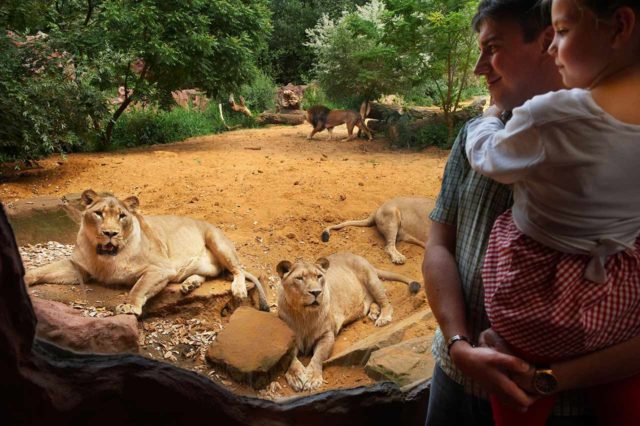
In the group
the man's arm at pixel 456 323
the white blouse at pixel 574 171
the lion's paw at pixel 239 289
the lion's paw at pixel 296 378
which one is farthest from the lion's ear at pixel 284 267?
the white blouse at pixel 574 171

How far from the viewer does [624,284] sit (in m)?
0.86

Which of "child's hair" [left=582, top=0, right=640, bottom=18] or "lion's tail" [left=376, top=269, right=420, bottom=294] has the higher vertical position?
"child's hair" [left=582, top=0, right=640, bottom=18]

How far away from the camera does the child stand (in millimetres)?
803

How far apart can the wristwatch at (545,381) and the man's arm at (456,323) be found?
23mm

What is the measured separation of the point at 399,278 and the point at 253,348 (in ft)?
4.68

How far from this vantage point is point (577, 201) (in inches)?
32.4

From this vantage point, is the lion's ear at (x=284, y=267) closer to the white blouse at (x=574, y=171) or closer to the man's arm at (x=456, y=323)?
the man's arm at (x=456, y=323)

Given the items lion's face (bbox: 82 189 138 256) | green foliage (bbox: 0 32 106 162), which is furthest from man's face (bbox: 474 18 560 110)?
green foliage (bbox: 0 32 106 162)

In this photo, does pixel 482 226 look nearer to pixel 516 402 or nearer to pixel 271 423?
pixel 516 402

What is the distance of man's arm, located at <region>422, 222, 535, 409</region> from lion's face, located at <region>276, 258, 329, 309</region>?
1.91 m

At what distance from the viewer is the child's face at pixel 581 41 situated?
849mm

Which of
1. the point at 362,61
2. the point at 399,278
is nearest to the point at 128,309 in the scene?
the point at 399,278

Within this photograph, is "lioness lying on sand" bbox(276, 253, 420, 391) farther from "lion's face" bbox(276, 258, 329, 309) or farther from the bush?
the bush

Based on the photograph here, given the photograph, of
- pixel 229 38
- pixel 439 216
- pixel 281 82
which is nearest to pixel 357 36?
pixel 229 38
